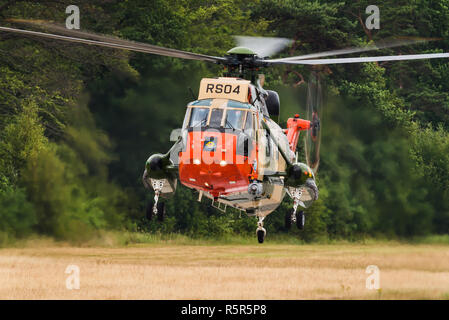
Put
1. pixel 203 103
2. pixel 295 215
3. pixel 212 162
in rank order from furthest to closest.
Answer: pixel 295 215 → pixel 203 103 → pixel 212 162

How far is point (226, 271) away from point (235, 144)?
15230 millimetres

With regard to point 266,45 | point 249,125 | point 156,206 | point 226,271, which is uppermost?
point 266,45

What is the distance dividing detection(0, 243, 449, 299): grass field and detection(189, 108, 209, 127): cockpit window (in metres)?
10.4

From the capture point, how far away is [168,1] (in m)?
45.3

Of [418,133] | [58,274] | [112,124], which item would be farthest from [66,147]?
[418,133]

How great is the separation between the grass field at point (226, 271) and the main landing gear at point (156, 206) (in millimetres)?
8362

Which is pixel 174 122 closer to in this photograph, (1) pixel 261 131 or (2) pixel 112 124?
(2) pixel 112 124

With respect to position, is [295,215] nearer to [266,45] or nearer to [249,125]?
[249,125]

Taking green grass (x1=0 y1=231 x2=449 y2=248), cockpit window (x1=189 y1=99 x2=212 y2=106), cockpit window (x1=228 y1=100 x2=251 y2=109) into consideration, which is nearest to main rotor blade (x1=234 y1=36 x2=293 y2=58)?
cockpit window (x1=228 y1=100 x2=251 y2=109)

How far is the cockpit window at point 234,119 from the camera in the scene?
19.3 metres

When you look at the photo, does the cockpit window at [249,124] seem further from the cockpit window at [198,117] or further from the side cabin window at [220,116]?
the cockpit window at [198,117]

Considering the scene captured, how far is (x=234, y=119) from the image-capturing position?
19.4 metres

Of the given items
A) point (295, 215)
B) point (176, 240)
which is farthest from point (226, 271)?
point (295, 215)

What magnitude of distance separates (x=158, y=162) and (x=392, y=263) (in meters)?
9.60
